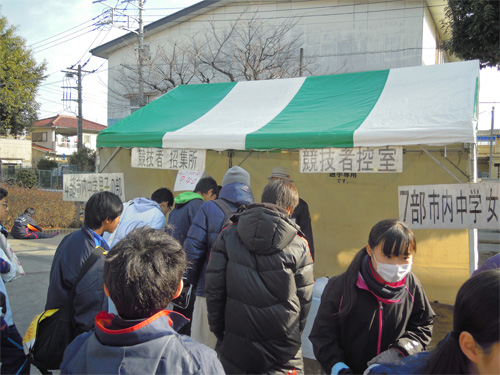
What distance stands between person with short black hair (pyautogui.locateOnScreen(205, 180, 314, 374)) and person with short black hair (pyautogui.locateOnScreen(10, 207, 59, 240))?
8798 millimetres

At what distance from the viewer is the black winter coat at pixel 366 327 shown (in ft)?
5.71

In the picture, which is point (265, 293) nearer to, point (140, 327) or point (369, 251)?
point (369, 251)

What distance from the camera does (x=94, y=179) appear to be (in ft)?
18.1

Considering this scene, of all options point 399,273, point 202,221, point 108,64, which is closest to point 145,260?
point 399,273

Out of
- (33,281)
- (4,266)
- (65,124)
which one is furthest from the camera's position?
(65,124)

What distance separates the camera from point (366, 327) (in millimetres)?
1739

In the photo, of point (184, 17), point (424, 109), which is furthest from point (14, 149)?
point (424, 109)

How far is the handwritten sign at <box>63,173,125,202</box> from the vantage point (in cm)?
540

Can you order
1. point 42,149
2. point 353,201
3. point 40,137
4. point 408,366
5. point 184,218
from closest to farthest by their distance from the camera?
point 408,366 < point 184,218 < point 353,201 < point 42,149 < point 40,137

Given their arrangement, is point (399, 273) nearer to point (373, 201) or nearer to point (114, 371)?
point (114, 371)

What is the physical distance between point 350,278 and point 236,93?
4.81 metres

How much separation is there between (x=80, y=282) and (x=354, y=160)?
3.03 m

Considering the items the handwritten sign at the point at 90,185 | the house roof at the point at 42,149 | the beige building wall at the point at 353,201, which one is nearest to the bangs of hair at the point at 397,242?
the beige building wall at the point at 353,201

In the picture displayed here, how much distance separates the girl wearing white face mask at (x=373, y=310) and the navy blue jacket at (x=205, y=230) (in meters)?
1.24
